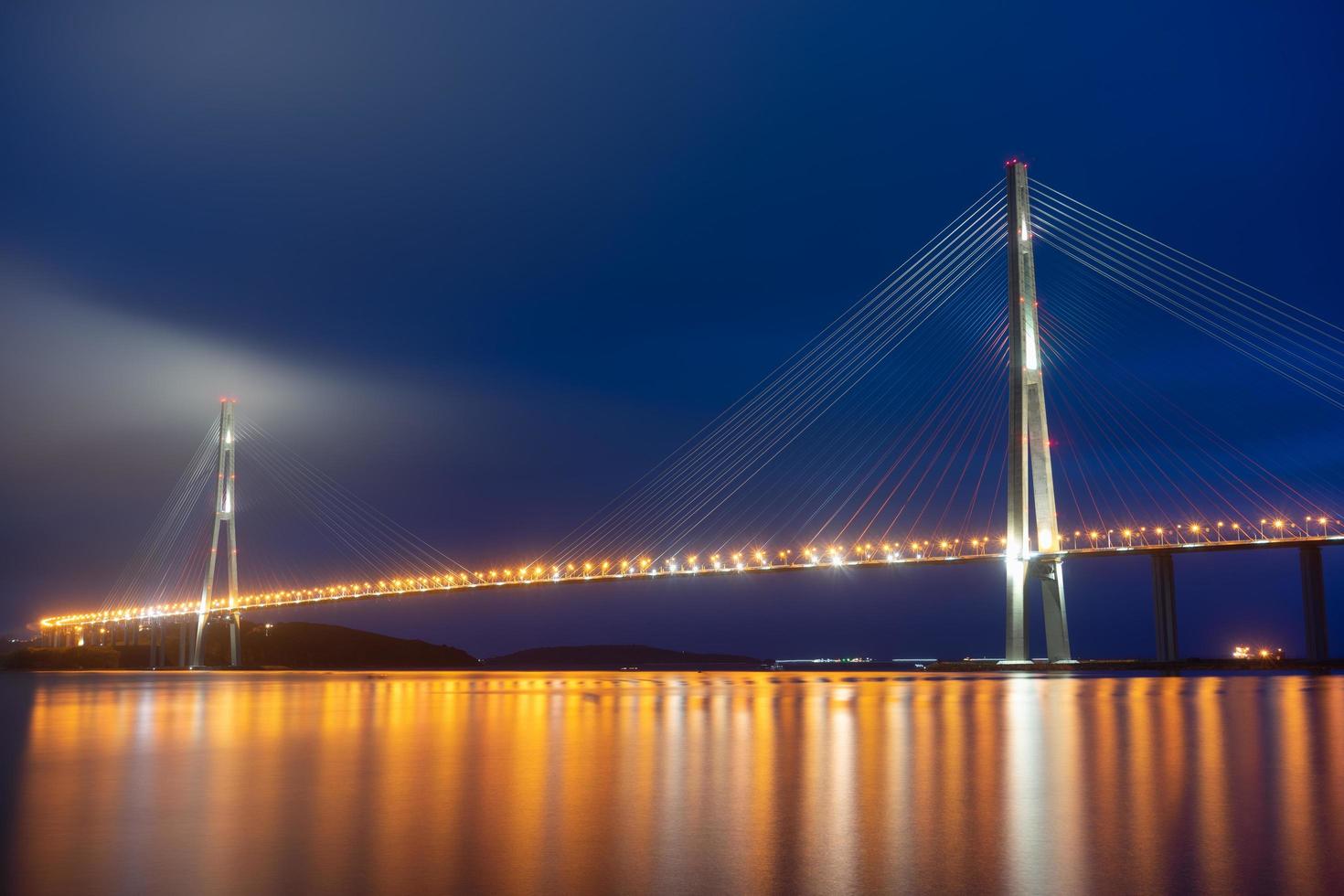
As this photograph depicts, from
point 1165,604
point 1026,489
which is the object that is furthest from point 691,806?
point 1165,604

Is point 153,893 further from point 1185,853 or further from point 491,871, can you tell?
point 1185,853

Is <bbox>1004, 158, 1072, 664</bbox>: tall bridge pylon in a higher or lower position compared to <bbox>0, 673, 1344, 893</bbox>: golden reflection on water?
higher

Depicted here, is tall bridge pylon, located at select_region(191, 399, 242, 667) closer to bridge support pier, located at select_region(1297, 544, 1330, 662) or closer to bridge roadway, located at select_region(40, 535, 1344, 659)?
bridge roadway, located at select_region(40, 535, 1344, 659)

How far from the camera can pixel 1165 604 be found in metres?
49.2

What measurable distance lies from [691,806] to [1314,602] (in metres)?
45.7

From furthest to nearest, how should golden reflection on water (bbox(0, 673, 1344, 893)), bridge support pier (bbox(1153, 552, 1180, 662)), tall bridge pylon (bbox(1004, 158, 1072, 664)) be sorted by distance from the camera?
bridge support pier (bbox(1153, 552, 1180, 662)) < tall bridge pylon (bbox(1004, 158, 1072, 664)) < golden reflection on water (bbox(0, 673, 1344, 893))

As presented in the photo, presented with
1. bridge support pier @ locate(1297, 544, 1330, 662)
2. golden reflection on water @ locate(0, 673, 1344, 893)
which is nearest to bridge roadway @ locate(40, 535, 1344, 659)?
bridge support pier @ locate(1297, 544, 1330, 662)

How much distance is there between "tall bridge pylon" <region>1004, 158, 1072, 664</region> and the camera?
42531mm

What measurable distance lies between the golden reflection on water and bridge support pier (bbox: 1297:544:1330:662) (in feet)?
106

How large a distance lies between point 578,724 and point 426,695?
13419mm

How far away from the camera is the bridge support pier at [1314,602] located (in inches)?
1820

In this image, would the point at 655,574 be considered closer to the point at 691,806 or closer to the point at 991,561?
the point at 991,561

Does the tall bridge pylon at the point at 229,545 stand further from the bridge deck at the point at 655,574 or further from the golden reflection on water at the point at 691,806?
the golden reflection on water at the point at 691,806

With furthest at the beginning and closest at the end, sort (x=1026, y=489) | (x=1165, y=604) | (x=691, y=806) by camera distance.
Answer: (x=1165, y=604)
(x=1026, y=489)
(x=691, y=806)
